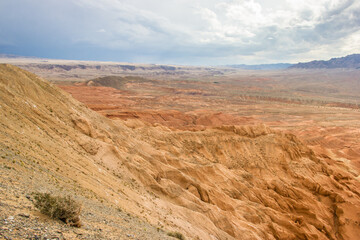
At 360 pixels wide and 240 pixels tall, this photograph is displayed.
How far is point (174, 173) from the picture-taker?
19.0m

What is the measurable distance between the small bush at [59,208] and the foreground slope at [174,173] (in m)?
0.62

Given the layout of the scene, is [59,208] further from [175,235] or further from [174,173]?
[174,173]

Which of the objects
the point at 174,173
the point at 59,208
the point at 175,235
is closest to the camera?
the point at 59,208

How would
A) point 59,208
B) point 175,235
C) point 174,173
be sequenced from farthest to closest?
point 174,173, point 175,235, point 59,208

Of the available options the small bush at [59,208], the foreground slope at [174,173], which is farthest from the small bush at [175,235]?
the small bush at [59,208]

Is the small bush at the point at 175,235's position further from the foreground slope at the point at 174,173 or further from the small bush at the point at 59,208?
the small bush at the point at 59,208

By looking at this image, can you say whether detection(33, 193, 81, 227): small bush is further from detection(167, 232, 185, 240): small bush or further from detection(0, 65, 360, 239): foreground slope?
detection(167, 232, 185, 240): small bush

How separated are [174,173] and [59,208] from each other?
12949 millimetres

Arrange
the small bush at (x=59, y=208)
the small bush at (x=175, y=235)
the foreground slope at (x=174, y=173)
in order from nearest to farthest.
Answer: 1. the small bush at (x=59, y=208)
2. the small bush at (x=175, y=235)
3. the foreground slope at (x=174, y=173)

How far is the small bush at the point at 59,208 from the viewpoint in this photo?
6.39 m

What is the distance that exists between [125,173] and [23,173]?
7.52 metres

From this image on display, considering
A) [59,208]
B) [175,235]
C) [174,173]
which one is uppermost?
[59,208]

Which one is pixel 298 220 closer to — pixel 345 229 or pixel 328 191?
pixel 345 229

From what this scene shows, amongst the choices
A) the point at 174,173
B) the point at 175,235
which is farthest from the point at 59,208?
the point at 174,173
